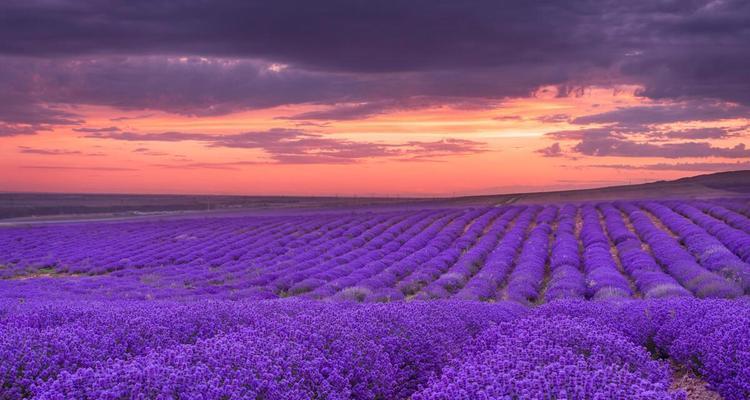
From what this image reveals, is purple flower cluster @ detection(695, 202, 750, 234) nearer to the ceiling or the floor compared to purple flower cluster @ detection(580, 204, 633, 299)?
nearer to the ceiling

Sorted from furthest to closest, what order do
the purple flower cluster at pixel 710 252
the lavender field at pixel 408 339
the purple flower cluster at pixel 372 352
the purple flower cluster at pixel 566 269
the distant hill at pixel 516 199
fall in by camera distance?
the distant hill at pixel 516 199
the purple flower cluster at pixel 710 252
the purple flower cluster at pixel 566 269
the lavender field at pixel 408 339
the purple flower cluster at pixel 372 352

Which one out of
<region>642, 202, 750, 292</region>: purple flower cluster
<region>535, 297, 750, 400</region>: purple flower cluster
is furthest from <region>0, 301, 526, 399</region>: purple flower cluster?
<region>642, 202, 750, 292</region>: purple flower cluster

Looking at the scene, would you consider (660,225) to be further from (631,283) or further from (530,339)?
(530,339)

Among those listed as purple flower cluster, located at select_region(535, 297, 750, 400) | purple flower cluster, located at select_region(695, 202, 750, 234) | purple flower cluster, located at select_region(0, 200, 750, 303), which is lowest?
purple flower cluster, located at select_region(0, 200, 750, 303)

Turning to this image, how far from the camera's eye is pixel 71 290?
19203 mm

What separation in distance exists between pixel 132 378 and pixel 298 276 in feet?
49.8

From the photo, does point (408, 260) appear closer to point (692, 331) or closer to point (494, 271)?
point (494, 271)

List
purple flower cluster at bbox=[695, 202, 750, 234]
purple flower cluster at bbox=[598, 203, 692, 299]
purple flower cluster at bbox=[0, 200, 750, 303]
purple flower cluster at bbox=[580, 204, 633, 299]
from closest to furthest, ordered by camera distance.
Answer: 1. purple flower cluster at bbox=[598, 203, 692, 299]
2. purple flower cluster at bbox=[580, 204, 633, 299]
3. purple flower cluster at bbox=[0, 200, 750, 303]
4. purple flower cluster at bbox=[695, 202, 750, 234]

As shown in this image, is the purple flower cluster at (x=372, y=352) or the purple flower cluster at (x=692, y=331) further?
the purple flower cluster at (x=692, y=331)

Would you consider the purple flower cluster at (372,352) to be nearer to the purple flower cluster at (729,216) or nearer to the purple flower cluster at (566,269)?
the purple flower cluster at (566,269)

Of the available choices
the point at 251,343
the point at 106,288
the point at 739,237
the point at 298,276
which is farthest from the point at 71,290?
the point at 739,237

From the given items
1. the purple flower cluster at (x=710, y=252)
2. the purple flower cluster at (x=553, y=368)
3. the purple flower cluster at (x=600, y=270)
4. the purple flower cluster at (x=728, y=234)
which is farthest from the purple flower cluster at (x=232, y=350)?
the purple flower cluster at (x=728, y=234)

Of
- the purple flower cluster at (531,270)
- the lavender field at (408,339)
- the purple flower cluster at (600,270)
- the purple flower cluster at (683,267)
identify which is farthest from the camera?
the purple flower cluster at (531,270)

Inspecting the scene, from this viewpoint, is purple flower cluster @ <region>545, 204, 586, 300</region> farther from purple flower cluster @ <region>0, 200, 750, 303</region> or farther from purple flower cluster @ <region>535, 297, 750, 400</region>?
purple flower cluster @ <region>535, 297, 750, 400</region>
